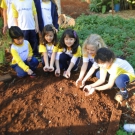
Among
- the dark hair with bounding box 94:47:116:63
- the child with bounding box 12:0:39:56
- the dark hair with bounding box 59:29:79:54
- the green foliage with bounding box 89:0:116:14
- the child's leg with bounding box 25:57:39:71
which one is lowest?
the child's leg with bounding box 25:57:39:71

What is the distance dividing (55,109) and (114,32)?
3499 millimetres

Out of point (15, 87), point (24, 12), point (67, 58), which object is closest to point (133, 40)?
point (67, 58)

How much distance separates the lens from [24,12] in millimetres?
3896

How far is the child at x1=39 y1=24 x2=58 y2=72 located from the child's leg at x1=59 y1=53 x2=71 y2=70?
0.16 m

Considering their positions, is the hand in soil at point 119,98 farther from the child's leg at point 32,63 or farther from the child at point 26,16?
the child at point 26,16

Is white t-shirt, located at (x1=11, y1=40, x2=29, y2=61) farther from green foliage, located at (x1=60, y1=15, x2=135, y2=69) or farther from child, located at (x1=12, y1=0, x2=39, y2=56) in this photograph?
green foliage, located at (x1=60, y1=15, x2=135, y2=69)

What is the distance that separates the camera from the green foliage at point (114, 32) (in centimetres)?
497

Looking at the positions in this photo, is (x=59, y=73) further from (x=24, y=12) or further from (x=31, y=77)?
(x=24, y=12)

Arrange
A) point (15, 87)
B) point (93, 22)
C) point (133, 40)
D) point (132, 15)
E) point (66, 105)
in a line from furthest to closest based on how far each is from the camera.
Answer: point (132, 15) → point (93, 22) → point (133, 40) → point (15, 87) → point (66, 105)

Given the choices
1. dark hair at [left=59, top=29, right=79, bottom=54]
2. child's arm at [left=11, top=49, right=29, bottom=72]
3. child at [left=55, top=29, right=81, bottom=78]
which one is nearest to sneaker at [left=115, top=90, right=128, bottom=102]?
child at [left=55, top=29, right=81, bottom=78]

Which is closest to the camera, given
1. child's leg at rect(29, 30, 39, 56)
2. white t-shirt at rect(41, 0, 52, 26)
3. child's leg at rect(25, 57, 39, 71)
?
child's leg at rect(25, 57, 39, 71)

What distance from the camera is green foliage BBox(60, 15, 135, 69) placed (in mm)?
4973

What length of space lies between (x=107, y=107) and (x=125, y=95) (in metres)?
0.36

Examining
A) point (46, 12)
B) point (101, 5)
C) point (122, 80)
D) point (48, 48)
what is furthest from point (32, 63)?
point (101, 5)
